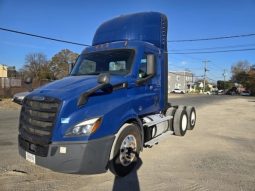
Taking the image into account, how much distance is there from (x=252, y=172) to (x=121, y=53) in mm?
3830

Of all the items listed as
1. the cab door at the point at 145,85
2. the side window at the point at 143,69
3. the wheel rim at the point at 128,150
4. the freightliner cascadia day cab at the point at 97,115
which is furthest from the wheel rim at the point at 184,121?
the wheel rim at the point at 128,150

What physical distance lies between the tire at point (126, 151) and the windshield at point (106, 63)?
1.38m

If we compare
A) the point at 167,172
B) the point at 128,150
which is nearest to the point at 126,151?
the point at 128,150

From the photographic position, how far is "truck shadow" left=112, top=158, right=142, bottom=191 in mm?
5151

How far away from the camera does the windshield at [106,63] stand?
6773 millimetres

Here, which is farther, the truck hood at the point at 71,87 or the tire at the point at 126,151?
the tire at the point at 126,151

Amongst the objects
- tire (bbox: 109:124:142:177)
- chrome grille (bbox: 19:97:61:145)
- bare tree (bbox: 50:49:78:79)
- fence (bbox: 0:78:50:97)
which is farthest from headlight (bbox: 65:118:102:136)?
bare tree (bbox: 50:49:78:79)

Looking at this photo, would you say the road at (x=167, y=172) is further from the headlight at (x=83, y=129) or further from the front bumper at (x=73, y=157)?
the headlight at (x=83, y=129)

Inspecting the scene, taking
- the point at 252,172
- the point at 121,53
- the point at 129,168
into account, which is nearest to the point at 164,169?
the point at 129,168

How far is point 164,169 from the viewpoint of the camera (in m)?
6.22

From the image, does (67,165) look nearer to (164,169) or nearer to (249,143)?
(164,169)

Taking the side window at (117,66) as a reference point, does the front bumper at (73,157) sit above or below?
below

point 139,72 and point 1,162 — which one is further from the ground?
point 139,72

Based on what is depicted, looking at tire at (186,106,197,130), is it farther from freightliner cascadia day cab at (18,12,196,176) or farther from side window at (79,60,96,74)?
side window at (79,60,96,74)
